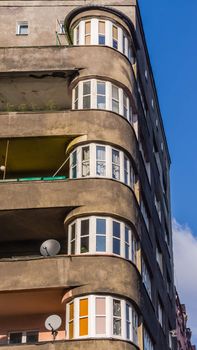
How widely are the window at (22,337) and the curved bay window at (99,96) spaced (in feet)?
33.7

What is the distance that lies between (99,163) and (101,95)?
11.9ft

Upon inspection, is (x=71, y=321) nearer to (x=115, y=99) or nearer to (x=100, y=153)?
(x=100, y=153)

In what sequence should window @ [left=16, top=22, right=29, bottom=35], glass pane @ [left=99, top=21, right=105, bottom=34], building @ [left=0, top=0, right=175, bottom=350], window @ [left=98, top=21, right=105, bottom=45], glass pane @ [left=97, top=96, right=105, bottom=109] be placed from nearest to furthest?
building @ [left=0, top=0, right=175, bottom=350]
glass pane @ [left=97, top=96, right=105, bottom=109]
window @ [left=98, top=21, right=105, bottom=45]
glass pane @ [left=99, top=21, right=105, bottom=34]
window @ [left=16, top=22, right=29, bottom=35]

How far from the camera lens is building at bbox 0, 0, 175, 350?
26.4 metres

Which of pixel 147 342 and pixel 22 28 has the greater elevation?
pixel 22 28

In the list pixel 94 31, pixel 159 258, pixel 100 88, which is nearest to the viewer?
pixel 100 88

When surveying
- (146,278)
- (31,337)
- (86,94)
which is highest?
(86,94)

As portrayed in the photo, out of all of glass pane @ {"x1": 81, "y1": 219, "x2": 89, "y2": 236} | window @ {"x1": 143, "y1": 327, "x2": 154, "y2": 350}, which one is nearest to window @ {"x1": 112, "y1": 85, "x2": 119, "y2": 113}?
glass pane @ {"x1": 81, "y1": 219, "x2": 89, "y2": 236}

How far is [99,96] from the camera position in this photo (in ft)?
101

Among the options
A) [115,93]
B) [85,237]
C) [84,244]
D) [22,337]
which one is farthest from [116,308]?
[115,93]

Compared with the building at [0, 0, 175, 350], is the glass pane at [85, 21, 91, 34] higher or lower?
higher

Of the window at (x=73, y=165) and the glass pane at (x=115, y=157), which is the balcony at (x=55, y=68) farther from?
the glass pane at (x=115, y=157)

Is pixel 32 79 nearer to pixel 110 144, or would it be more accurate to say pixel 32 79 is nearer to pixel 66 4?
pixel 110 144

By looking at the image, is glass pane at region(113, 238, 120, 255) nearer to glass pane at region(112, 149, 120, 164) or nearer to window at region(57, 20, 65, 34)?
glass pane at region(112, 149, 120, 164)
